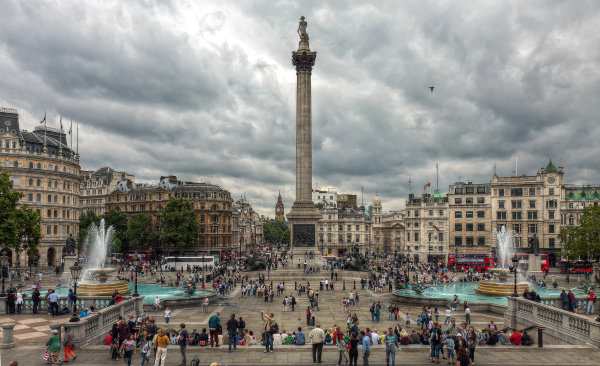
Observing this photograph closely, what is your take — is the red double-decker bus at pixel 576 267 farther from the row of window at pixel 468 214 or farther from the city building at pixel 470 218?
the row of window at pixel 468 214

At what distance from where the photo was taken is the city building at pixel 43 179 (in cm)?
7206

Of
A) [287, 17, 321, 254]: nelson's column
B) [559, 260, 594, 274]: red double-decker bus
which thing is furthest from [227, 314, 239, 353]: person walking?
[559, 260, 594, 274]: red double-decker bus

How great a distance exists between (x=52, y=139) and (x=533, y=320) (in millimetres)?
84821

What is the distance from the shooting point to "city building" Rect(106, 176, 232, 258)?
100m

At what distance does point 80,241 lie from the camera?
268 ft

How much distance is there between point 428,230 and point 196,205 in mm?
53189

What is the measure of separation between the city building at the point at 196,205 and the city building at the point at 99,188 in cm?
370

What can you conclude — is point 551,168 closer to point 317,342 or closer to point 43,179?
point 317,342

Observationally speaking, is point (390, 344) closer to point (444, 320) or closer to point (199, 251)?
point (444, 320)

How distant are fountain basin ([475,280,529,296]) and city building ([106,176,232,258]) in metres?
69.2

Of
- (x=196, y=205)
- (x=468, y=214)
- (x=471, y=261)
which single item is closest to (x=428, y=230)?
(x=468, y=214)

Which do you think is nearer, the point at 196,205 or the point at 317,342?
the point at 317,342

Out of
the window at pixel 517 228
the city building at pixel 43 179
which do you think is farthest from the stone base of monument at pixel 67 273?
the window at pixel 517 228

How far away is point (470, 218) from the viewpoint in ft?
300
